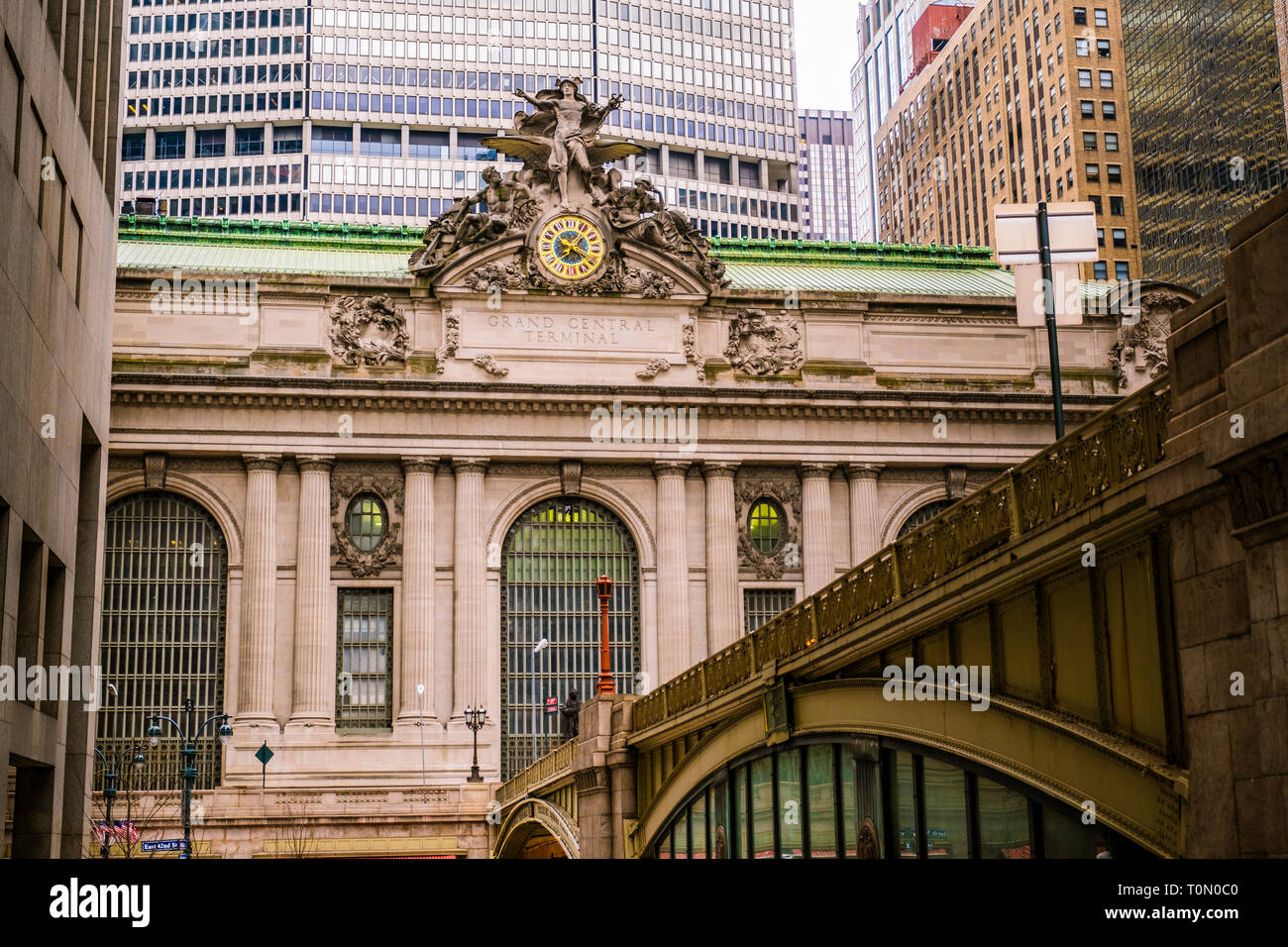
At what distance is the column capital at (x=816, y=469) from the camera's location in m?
69.6

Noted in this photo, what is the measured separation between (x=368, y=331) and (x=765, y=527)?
690 inches

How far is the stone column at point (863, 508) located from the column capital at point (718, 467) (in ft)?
15.9

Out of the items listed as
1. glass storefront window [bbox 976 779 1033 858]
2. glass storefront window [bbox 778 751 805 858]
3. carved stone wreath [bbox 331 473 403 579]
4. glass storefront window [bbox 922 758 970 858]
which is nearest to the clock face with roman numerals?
carved stone wreath [bbox 331 473 403 579]

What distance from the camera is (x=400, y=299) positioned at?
6856 cm

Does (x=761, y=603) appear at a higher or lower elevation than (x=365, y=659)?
higher

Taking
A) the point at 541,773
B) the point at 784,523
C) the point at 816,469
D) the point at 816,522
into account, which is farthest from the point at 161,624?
the point at 816,469

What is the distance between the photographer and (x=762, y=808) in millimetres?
30219

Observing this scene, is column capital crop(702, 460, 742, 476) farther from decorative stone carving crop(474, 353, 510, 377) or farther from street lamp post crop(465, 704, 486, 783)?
street lamp post crop(465, 704, 486, 783)

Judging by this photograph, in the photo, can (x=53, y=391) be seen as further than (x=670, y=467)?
No

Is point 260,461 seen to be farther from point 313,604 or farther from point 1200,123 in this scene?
point 1200,123

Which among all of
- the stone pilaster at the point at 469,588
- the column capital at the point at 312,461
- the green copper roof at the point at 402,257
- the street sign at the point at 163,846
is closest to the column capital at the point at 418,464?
the stone pilaster at the point at 469,588

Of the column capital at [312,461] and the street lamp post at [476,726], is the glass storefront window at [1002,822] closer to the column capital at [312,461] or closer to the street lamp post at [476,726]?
the street lamp post at [476,726]

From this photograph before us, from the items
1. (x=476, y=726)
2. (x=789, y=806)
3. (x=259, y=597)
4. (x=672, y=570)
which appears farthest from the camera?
(x=672, y=570)
